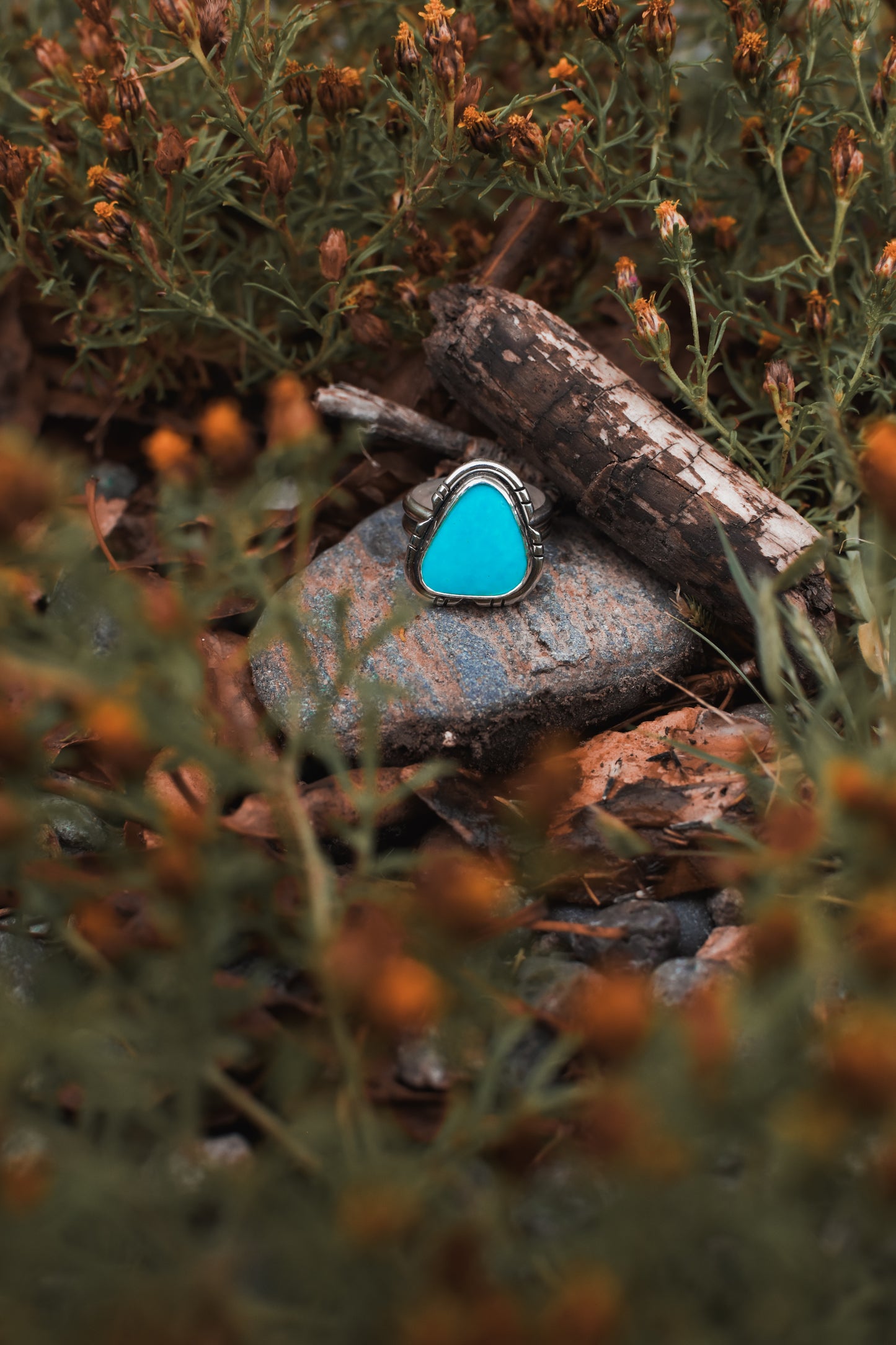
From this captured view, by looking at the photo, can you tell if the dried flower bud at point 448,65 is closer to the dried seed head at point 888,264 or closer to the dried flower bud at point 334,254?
the dried flower bud at point 334,254

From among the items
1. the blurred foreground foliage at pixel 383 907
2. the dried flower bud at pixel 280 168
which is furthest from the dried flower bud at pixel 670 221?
the dried flower bud at pixel 280 168

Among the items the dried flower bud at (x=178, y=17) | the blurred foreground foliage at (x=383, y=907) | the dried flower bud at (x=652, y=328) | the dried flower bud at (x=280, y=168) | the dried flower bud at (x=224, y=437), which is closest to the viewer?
the blurred foreground foliage at (x=383, y=907)

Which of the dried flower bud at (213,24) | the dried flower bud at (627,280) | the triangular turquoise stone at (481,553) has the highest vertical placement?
the dried flower bud at (213,24)

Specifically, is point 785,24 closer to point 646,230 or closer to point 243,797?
point 646,230

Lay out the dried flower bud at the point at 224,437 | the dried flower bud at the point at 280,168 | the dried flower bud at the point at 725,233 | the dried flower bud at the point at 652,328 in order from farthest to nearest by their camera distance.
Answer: the dried flower bud at the point at 725,233 < the dried flower bud at the point at 280,168 < the dried flower bud at the point at 652,328 < the dried flower bud at the point at 224,437

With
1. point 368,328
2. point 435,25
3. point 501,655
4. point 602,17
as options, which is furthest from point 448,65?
point 501,655

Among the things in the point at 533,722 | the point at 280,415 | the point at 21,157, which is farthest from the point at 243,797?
the point at 21,157
